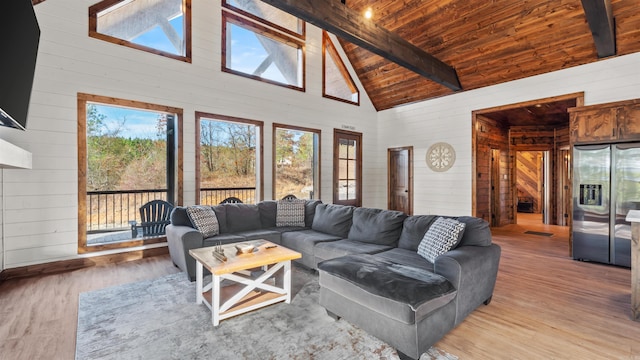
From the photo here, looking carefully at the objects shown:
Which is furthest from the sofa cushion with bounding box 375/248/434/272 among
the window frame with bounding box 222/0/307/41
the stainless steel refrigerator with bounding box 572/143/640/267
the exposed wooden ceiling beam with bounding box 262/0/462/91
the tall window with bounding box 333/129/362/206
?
the window frame with bounding box 222/0/307/41

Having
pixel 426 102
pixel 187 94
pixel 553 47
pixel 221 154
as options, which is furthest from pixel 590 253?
pixel 221 154

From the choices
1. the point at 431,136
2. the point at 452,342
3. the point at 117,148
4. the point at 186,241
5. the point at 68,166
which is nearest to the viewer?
the point at 452,342

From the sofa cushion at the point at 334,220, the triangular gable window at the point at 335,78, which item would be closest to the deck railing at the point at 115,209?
the sofa cushion at the point at 334,220

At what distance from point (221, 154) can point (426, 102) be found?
5.14m

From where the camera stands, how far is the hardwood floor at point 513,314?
2.04 meters

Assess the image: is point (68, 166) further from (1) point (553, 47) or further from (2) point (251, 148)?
(1) point (553, 47)

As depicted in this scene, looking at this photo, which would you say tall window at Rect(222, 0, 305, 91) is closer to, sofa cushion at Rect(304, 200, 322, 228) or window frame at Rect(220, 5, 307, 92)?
window frame at Rect(220, 5, 307, 92)

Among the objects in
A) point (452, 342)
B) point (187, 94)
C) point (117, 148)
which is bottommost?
point (452, 342)

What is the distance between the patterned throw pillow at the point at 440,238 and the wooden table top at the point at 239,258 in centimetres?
121

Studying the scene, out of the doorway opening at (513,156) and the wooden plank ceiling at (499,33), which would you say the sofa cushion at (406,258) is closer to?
the doorway opening at (513,156)

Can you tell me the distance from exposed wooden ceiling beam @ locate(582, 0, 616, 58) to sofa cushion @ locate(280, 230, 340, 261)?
13.4 feet

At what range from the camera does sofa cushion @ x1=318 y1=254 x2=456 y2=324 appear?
1848 mm

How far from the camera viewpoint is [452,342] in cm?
212

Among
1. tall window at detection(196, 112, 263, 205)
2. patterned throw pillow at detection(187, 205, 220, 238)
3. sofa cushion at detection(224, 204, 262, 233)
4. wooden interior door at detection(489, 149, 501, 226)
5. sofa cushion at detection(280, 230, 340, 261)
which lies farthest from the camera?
wooden interior door at detection(489, 149, 501, 226)
